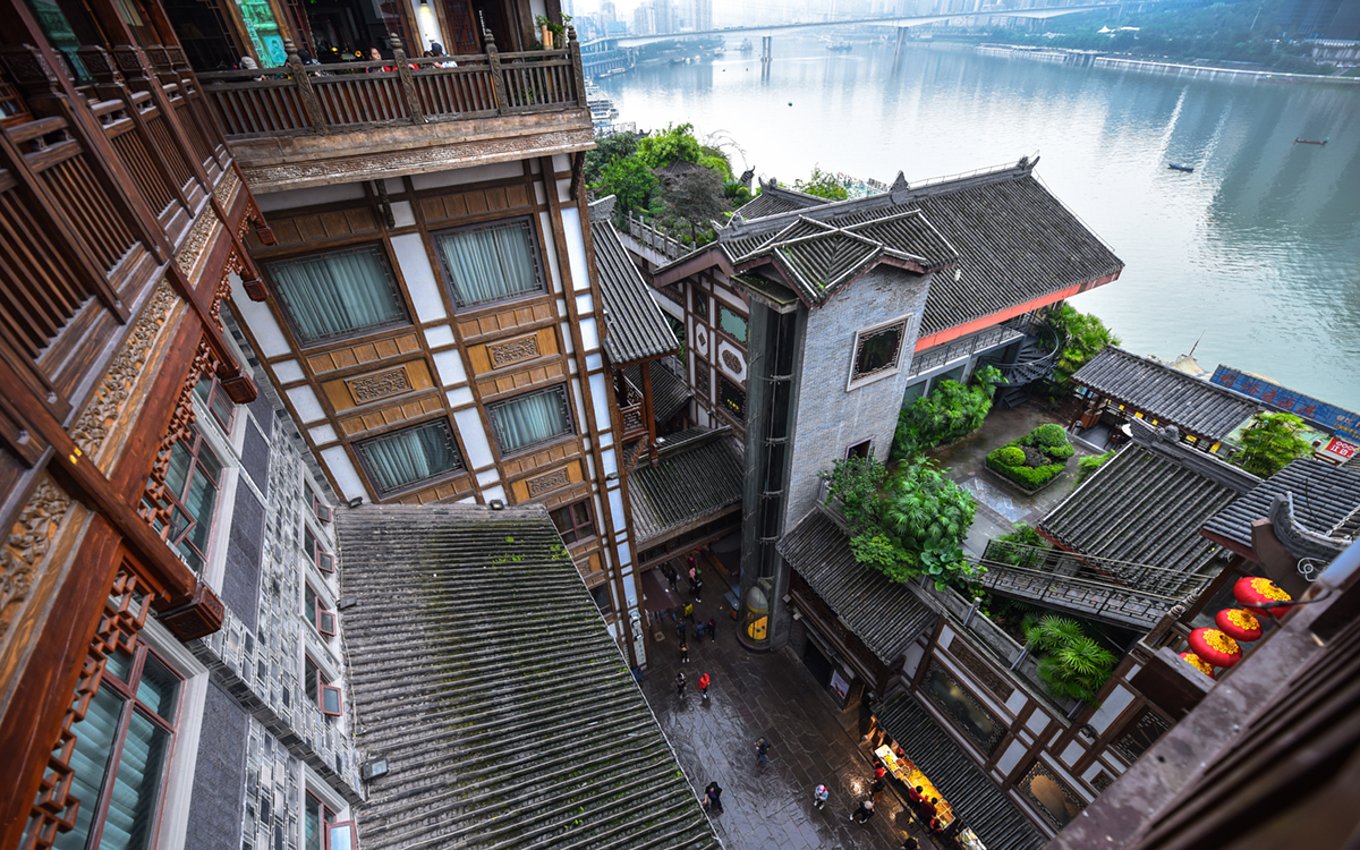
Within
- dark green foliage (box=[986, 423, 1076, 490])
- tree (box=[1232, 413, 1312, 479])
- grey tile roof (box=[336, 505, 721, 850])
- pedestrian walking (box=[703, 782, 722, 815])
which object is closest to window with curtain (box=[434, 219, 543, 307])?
grey tile roof (box=[336, 505, 721, 850])

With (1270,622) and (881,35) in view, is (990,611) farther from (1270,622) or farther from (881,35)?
(881,35)

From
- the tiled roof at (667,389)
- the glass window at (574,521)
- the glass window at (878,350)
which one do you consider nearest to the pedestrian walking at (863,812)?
the glass window at (574,521)

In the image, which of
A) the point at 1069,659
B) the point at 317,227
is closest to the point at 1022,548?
the point at 1069,659

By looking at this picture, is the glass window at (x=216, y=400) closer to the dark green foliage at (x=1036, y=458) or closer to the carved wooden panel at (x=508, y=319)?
the carved wooden panel at (x=508, y=319)

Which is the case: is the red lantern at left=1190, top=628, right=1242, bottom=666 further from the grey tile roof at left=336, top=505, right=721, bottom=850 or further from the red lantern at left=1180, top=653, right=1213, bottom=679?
the grey tile roof at left=336, top=505, right=721, bottom=850

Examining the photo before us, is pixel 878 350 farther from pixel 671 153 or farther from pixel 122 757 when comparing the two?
pixel 671 153

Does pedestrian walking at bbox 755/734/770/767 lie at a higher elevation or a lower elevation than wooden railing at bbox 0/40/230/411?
lower
